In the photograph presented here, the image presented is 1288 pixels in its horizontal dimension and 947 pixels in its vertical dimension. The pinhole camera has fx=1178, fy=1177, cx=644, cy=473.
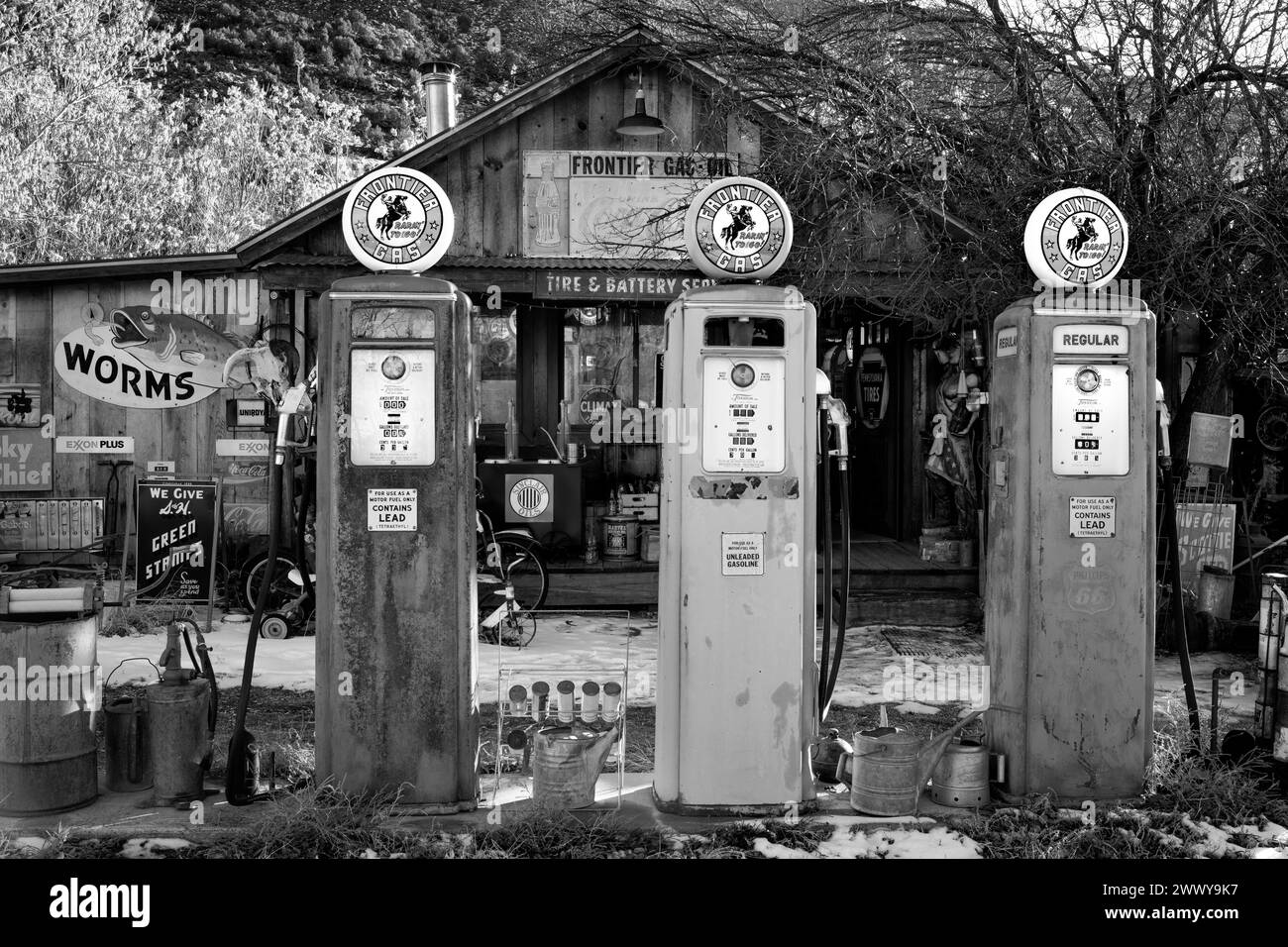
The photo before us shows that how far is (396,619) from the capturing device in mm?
4648

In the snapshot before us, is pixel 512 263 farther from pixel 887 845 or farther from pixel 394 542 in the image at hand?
pixel 887 845

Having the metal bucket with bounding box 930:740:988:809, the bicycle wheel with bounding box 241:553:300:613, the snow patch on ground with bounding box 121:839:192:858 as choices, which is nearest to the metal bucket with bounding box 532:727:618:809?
the snow patch on ground with bounding box 121:839:192:858

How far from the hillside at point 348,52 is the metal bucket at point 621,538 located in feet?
96.4

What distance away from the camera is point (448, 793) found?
466 centimetres

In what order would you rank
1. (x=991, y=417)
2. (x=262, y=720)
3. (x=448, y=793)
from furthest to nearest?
(x=262, y=720)
(x=991, y=417)
(x=448, y=793)

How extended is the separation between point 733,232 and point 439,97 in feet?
27.5

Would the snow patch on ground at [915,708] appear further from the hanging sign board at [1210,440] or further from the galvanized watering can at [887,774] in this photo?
the hanging sign board at [1210,440]

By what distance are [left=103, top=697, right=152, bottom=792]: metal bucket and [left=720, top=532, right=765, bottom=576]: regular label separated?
2504 millimetres

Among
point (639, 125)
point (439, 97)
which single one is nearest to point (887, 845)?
point (639, 125)

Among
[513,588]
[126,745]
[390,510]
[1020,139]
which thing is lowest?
[126,745]

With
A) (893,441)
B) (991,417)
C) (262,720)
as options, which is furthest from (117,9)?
(991,417)

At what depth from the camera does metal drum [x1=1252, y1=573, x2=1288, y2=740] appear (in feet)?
16.7
